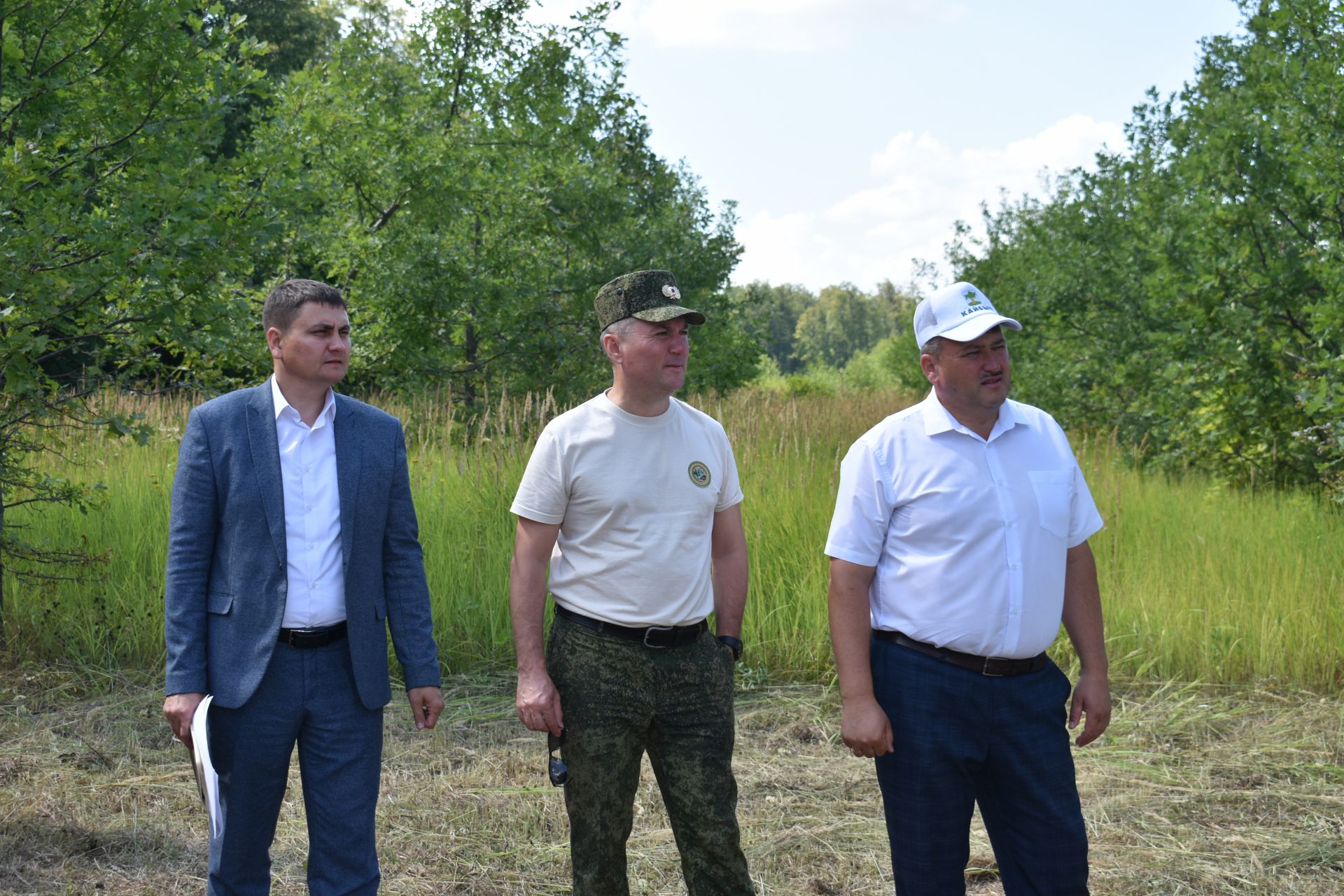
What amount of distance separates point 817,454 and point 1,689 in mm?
5325

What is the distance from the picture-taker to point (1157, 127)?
16.8m

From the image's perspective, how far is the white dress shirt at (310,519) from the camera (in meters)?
2.87

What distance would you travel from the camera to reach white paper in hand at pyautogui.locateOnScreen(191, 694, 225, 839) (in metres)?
2.56

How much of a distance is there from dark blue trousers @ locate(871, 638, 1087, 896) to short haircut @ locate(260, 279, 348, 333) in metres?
1.71

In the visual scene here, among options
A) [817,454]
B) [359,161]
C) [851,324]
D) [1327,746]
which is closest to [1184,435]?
[817,454]

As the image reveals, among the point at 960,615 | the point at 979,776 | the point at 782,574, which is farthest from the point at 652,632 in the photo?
the point at 782,574

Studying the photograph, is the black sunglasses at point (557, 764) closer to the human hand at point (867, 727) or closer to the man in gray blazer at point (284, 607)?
the man in gray blazer at point (284, 607)

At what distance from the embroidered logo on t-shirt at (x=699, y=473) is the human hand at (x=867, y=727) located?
709mm

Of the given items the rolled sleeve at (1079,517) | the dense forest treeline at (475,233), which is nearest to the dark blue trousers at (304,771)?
the rolled sleeve at (1079,517)

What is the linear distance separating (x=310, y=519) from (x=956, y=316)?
171 cm

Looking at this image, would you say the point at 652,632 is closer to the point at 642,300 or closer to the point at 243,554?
the point at 642,300

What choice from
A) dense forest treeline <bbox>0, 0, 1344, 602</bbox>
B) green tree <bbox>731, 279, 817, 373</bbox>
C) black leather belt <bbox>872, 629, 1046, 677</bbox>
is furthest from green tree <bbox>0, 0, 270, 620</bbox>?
green tree <bbox>731, 279, 817, 373</bbox>

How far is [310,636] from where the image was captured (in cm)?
286

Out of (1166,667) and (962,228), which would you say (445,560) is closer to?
(1166,667)
